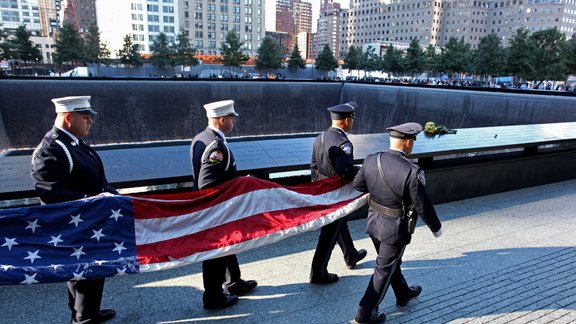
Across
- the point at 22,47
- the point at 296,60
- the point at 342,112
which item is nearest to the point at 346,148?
the point at 342,112

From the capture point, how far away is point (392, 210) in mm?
3051

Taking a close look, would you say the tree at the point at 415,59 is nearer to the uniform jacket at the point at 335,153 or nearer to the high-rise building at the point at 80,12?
the uniform jacket at the point at 335,153

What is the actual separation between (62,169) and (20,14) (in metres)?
129

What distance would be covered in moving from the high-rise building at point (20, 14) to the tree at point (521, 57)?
362ft

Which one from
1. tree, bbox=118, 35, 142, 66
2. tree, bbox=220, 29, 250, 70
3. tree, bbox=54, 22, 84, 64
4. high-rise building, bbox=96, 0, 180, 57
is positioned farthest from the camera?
high-rise building, bbox=96, 0, 180, 57

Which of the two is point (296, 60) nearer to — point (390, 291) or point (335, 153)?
point (335, 153)

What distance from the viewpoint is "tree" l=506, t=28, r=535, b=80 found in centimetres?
3362

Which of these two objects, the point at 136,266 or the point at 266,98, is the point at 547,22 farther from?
the point at 136,266

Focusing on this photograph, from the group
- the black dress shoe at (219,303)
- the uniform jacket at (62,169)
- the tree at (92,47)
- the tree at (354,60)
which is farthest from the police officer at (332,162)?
the tree at (354,60)

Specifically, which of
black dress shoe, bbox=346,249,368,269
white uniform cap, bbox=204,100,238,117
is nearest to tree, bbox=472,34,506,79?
black dress shoe, bbox=346,249,368,269

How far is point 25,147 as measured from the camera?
19188 mm

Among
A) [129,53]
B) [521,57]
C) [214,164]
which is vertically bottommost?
[214,164]

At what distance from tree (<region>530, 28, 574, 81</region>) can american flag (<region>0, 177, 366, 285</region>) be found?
120 feet

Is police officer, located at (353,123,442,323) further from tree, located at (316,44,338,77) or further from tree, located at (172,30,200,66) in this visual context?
tree, located at (316,44,338,77)
